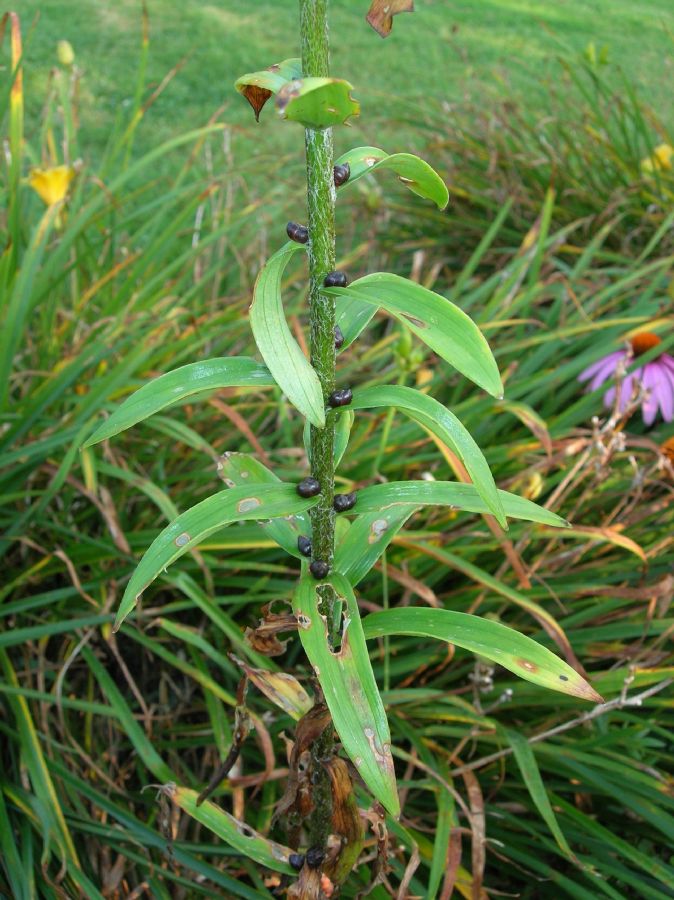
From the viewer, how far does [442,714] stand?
133 cm

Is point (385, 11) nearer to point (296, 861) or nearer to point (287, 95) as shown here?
point (287, 95)

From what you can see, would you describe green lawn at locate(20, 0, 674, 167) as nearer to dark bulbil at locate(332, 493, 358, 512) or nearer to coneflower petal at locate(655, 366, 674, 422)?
coneflower petal at locate(655, 366, 674, 422)

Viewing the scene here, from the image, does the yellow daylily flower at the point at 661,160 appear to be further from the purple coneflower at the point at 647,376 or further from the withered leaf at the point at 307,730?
the withered leaf at the point at 307,730

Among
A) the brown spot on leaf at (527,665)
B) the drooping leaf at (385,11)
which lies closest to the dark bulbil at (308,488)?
the brown spot on leaf at (527,665)

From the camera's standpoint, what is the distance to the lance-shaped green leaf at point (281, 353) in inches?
24.3

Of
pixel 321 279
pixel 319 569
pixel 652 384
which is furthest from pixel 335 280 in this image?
pixel 652 384

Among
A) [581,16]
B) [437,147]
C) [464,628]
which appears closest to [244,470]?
[464,628]

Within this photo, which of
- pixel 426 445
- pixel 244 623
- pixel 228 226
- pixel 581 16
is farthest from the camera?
pixel 581 16

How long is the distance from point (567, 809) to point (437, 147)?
221 cm

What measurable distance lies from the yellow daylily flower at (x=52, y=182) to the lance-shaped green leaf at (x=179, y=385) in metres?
1.13

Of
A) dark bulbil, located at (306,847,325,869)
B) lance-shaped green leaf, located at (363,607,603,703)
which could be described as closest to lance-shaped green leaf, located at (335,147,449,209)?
lance-shaped green leaf, located at (363,607,603,703)

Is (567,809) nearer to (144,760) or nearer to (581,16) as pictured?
(144,760)

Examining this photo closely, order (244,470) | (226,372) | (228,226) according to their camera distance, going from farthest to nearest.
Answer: (228,226), (244,470), (226,372)

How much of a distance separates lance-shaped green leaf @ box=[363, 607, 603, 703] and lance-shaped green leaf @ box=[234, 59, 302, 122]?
42cm
